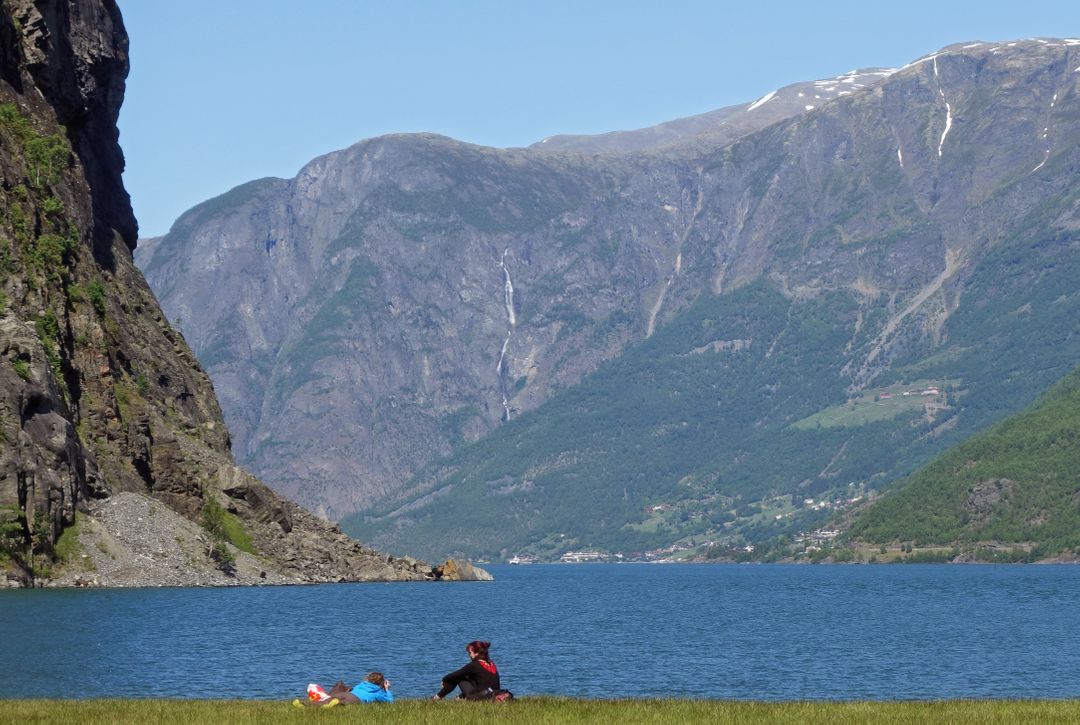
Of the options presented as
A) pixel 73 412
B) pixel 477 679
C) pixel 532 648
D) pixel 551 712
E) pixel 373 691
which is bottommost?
pixel 532 648

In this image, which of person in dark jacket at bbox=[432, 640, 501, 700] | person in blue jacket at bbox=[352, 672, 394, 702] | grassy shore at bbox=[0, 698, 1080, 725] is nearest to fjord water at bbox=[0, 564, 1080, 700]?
grassy shore at bbox=[0, 698, 1080, 725]

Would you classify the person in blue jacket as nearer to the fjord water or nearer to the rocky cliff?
the fjord water

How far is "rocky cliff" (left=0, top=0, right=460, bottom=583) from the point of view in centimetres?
14412

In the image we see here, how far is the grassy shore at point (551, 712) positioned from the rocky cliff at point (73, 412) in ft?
279

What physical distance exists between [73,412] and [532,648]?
71.1 metres

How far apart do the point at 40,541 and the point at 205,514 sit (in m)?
37.7

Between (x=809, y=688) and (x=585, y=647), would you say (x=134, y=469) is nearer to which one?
(x=585, y=647)

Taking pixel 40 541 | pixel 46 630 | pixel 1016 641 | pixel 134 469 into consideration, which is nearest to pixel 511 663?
pixel 46 630

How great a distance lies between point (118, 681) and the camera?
81.2 metres

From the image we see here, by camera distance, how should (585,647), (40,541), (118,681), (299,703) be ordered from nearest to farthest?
(299,703), (118,681), (585,647), (40,541)

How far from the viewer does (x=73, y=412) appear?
16700 centimetres

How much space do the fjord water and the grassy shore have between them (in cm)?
1691

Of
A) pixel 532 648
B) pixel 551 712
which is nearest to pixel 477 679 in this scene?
pixel 551 712

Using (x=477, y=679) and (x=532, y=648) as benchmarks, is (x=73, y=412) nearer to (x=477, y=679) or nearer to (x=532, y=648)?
(x=532, y=648)
